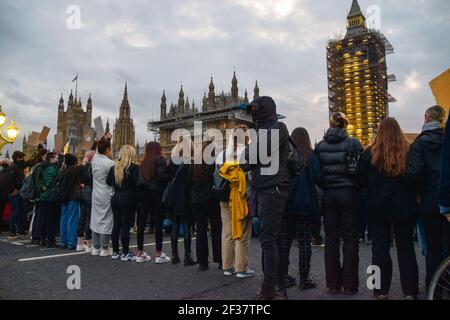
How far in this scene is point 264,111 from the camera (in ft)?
12.5

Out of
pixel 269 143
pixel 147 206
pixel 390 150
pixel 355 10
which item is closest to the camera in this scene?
pixel 269 143

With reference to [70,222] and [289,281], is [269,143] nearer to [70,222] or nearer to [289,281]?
[289,281]

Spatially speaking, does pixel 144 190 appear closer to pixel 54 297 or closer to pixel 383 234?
pixel 54 297

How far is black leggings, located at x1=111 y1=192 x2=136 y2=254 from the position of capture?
577cm

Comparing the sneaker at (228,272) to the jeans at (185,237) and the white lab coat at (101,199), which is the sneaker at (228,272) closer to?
the jeans at (185,237)

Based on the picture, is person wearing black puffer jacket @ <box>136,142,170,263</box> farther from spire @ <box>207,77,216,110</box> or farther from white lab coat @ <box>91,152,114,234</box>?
spire @ <box>207,77,216,110</box>

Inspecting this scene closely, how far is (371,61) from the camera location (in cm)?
5819

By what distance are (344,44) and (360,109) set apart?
12.8m

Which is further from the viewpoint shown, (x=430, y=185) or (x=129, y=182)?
(x=129, y=182)

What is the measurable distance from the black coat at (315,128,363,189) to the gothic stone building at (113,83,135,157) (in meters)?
89.7

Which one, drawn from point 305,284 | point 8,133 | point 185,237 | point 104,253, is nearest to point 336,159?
point 305,284

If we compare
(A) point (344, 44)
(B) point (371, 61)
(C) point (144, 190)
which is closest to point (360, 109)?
(B) point (371, 61)

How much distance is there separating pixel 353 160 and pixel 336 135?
0.37m

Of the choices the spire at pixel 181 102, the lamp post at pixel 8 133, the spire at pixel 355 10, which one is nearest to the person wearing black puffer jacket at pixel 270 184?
the lamp post at pixel 8 133
